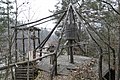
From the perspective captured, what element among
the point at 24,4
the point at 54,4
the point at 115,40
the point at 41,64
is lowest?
the point at 41,64

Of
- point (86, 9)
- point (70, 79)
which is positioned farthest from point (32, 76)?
point (86, 9)

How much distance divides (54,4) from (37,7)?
352 inches

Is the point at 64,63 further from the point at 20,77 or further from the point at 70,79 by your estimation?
the point at 20,77

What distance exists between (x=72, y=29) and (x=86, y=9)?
11328 mm

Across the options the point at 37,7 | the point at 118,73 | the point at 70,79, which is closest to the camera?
the point at 70,79

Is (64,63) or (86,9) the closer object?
(64,63)

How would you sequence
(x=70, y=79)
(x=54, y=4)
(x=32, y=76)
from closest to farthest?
(x=70, y=79), (x=32, y=76), (x=54, y=4)

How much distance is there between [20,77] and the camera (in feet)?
37.9

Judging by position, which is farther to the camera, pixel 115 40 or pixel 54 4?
pixel 54 4

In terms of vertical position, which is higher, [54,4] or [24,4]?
[54,4]

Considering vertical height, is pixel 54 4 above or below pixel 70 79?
above

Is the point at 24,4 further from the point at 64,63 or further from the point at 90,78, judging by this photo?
the point at 90,78

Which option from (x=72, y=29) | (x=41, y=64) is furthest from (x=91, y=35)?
(x=41, y=64)

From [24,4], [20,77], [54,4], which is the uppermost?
[54,4]
